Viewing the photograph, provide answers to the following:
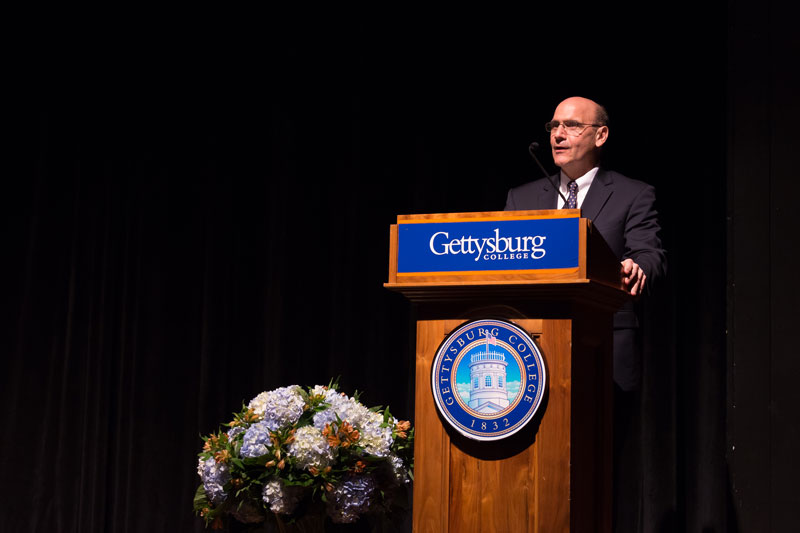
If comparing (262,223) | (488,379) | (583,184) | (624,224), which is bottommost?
(488,379)

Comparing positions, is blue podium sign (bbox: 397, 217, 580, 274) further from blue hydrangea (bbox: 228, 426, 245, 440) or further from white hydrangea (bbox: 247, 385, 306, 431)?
blue hydrangea (bbox: 228, 426, 245, 440)

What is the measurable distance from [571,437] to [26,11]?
397 centimetres

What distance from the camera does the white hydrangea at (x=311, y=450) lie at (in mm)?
2404

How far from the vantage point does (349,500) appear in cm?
242

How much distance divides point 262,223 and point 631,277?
2.52 metres

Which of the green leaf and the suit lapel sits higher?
the suit lapel

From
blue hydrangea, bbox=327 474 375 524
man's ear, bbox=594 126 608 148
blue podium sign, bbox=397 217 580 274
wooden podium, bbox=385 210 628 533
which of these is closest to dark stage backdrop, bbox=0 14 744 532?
man's ear, bbox=594 126 608 148

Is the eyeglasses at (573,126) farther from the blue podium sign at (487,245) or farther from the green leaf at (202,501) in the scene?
the green leaf at (202,501)

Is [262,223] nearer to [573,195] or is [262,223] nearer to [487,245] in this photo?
[573,195]

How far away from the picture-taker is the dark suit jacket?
2.61 m

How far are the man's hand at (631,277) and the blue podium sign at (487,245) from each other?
0.33m

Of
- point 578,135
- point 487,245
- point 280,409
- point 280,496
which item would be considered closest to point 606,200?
point 578,135

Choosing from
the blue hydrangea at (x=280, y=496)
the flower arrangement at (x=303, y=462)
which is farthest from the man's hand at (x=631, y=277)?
the blue hydrangea at (x=280, y=496)

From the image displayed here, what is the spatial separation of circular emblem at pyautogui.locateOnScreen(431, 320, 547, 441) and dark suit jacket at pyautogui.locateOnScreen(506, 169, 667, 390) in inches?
25.6
